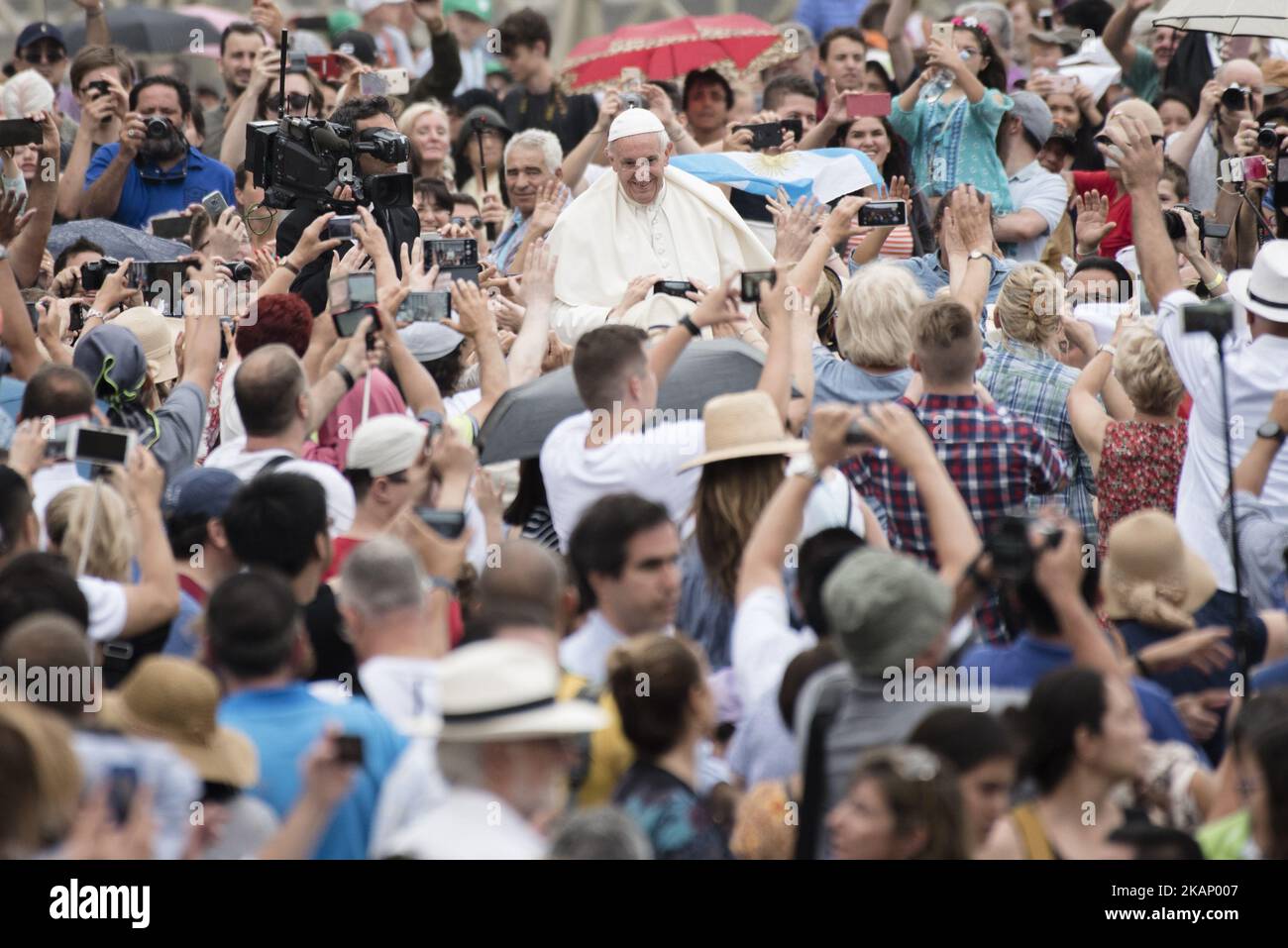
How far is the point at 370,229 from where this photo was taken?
A: 7.03 meters

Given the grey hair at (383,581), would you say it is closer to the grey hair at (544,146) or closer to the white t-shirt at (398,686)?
the white t-shirt at (398,686)

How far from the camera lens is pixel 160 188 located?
9.89m

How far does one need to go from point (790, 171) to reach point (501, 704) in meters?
5.95

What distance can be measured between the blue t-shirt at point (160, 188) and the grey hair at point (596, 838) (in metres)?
7.10

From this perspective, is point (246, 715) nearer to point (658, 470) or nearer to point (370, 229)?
point (658, 470)

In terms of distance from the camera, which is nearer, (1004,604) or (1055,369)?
(1004,604)

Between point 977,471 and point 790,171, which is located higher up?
point 790,171

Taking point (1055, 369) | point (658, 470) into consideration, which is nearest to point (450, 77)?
point (1055, 369)

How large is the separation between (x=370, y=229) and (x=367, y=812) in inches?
134

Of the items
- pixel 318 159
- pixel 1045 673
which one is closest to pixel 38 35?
pixel 318 159

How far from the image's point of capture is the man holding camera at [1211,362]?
19.4ft

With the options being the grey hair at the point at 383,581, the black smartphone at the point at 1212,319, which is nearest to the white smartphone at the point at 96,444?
the grey hair at the point at 383,581

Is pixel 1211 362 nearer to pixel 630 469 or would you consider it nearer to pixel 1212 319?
pixel 1212 319

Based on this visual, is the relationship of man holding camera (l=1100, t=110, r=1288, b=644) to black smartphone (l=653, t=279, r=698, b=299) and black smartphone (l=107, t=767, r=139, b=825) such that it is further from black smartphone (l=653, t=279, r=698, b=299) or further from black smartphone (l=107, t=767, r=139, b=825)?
black smartphone (l=107, t=767, r=139, b=825)
